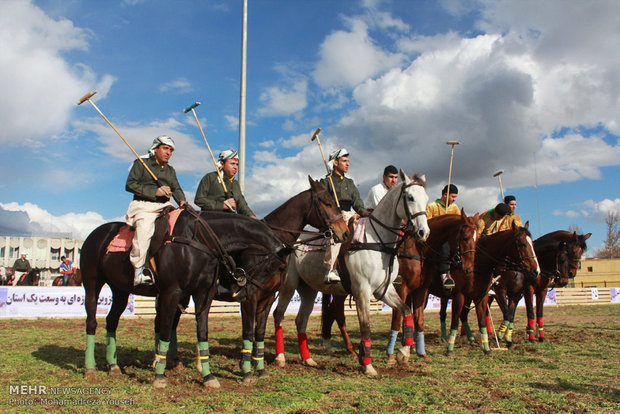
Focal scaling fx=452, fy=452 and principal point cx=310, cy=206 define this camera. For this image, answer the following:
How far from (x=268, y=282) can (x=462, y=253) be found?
3822 mm

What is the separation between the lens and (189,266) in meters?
6.29

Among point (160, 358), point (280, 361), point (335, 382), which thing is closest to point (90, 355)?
point (160, 358)

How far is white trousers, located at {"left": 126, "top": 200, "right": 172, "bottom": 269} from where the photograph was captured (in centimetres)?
636

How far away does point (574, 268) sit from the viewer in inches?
475

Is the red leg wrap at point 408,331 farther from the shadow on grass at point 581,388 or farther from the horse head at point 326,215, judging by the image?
the horse head at point 326,215

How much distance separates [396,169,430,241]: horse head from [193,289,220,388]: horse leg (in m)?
3.25

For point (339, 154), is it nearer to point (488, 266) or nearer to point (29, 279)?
point (488, 266)

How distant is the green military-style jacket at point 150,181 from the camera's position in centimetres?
696

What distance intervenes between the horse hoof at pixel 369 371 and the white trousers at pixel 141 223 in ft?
12.5

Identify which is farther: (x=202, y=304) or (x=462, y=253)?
(x=462, y=253)

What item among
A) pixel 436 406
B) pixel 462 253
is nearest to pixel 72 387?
pixel 436 406

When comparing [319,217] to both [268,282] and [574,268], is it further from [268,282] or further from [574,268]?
[574,268]

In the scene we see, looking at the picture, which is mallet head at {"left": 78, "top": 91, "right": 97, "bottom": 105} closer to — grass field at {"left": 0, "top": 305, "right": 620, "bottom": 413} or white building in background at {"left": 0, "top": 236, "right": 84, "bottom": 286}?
grass field at {"left": 0, "top": 305, "right": 620, "bottom": 413}

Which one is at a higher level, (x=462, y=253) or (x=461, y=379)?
(x=462, y=253)
